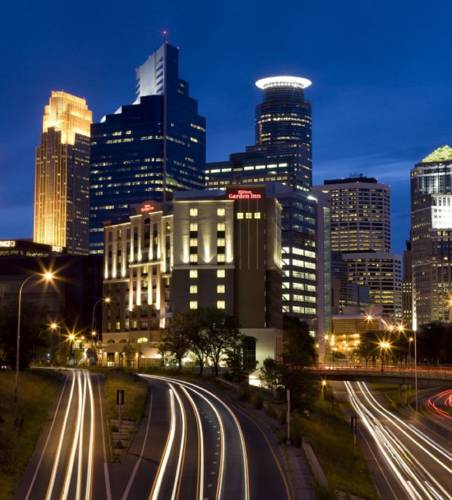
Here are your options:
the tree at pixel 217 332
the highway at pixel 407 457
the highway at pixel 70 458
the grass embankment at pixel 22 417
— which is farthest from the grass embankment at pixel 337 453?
the tree at pixel 217 332

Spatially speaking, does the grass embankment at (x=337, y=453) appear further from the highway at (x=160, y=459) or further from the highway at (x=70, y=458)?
the highway at (x=70, y=458)

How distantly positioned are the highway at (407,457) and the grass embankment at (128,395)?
22.9 m

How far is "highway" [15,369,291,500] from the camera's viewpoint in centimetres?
5250

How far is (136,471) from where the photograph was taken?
2277 inches

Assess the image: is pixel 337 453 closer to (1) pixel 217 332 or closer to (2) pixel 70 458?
(2) pixel 70 458

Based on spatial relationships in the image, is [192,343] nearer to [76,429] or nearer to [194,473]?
[76,429]

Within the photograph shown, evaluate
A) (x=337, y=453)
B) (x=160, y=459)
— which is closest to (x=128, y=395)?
(x=337, y=453)

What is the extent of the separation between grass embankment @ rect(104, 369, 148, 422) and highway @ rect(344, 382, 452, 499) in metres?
22.9

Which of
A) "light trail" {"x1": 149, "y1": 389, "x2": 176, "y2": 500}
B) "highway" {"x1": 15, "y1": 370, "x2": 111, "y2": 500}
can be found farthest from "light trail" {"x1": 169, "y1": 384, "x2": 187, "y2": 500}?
"highway" {"x1": 15, "y1": 370, "x2": 111, "y2": 500}

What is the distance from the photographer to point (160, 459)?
62375mm

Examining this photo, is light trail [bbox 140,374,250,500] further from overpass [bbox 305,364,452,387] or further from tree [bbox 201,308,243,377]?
overpass [bbox 305,364,452,387]

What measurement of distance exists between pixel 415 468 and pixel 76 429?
31652 mm

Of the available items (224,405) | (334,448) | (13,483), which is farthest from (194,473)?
(224,405)

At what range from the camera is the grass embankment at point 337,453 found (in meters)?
66.8
